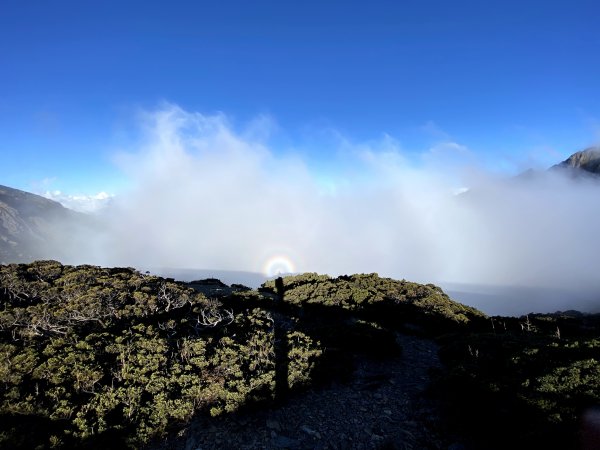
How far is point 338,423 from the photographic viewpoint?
11.9 meters

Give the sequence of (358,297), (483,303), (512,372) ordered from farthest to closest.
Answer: (483,303), (358,297), (512,372)

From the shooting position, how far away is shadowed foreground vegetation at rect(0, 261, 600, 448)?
33.5ft

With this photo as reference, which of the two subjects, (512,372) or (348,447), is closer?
(348,447)

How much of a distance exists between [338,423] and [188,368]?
5.73 metres

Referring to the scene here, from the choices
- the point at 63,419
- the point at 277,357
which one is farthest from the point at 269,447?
the point at 63,419

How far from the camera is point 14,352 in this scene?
1335 cm

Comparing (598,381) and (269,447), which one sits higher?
(598,381)

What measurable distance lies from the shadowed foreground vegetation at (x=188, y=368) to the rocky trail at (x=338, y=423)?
1.61ft

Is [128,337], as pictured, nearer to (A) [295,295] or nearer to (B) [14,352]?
(B) [14,352]

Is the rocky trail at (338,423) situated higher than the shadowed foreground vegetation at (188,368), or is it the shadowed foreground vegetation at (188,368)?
the shadowed foreground vegetation at (188,368)

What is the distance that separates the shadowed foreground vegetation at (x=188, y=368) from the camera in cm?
1022

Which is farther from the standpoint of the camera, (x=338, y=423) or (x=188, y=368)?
(x=188, y=368)

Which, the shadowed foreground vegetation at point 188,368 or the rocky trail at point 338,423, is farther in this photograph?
the rocky trail at point 338,423

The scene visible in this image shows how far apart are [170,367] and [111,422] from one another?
294cm
